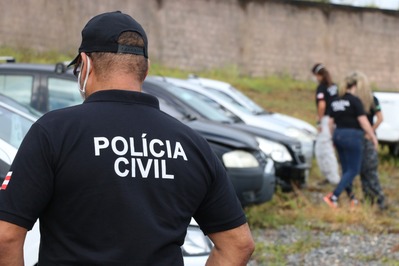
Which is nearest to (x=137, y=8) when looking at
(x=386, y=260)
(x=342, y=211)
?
(x=342, y=211)

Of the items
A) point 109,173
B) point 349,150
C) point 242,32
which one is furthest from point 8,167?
point 242,32

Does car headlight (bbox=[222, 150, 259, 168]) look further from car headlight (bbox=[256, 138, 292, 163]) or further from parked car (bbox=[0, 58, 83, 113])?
car headlight (bbox=[256, 138, 292, 163])

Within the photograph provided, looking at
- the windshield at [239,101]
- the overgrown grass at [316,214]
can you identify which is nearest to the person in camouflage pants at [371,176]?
the overgrown grass at [316,214]

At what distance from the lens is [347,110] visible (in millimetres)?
10586

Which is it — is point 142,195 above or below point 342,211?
above

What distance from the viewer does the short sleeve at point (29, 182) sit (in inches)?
107

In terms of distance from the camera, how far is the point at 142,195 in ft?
9.25

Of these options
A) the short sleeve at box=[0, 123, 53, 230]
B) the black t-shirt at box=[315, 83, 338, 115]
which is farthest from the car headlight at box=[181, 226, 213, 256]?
the black t-shirt at box=[315, 83, 338, 115]

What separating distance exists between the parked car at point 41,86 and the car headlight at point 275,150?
2757 mm

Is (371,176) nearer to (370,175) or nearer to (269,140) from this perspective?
(370,175)

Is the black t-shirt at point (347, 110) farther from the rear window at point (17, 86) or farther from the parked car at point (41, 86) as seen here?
the rear window at point (17, 86)

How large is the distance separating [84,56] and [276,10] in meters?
25.2

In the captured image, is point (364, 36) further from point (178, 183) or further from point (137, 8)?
point (178, 183)

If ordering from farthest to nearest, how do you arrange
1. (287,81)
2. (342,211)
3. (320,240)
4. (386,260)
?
1. (287,81)
2. (342,211)
3. (320,240)
4. (386,260)
